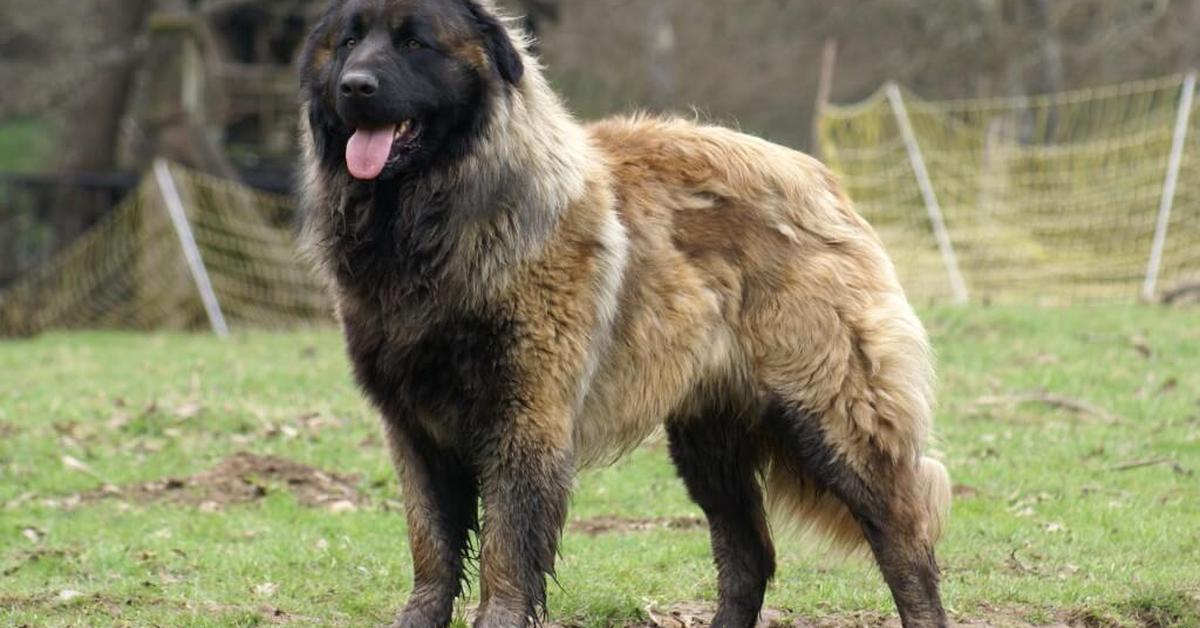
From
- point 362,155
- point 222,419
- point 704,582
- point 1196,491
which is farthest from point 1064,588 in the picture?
point 222,419

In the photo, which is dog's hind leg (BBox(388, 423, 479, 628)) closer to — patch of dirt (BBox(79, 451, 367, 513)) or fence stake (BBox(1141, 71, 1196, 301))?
patch of dirt (BBox(79, 451, 367, 513))

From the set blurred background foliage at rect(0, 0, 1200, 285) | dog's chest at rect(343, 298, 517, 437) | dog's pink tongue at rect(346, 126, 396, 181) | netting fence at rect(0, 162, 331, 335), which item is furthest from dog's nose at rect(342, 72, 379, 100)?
netting fence at rect(0, 162, 331, 335)

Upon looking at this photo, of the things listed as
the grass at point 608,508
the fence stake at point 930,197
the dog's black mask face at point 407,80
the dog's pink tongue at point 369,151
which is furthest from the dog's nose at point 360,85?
the fence stake at point 930,197

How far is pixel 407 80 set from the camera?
4.90m


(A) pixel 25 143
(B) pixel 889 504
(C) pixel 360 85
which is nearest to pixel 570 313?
(C) pixel 360 85

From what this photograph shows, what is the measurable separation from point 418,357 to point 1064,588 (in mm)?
2930

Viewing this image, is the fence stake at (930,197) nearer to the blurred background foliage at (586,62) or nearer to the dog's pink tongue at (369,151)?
the blurred background foliage at (586,62)

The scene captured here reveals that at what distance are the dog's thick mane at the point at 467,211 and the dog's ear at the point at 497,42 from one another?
2.2 inches

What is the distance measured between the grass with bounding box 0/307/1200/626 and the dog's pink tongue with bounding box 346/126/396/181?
4.87ft

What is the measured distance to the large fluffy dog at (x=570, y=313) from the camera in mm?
4973

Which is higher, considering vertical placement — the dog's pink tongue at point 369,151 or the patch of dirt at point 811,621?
the dog's pink tongue at point 369,151

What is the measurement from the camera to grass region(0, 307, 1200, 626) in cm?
607

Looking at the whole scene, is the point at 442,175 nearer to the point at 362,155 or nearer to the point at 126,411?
the point at 362,155

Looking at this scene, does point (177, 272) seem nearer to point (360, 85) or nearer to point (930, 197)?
point (930, 197)
